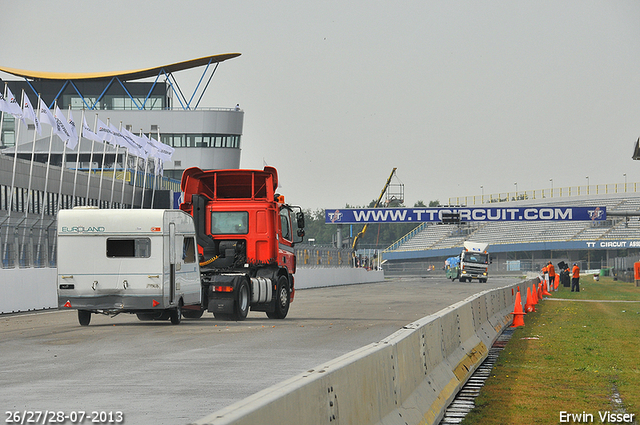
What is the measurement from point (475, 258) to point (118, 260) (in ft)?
189

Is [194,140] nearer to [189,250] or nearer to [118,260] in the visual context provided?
[189,250]

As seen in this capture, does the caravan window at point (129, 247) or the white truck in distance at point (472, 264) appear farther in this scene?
the white truck in distance at point (472, 264)

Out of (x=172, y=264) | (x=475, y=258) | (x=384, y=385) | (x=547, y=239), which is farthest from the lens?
(x=547, y=239)

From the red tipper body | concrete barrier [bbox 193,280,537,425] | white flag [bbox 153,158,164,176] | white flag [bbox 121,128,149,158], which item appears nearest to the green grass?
concrete barrier [bbox 193,280,537,425]

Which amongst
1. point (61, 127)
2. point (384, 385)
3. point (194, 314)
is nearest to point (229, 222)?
point (194, 314)

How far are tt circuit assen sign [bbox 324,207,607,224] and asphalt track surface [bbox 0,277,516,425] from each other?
2343 inches

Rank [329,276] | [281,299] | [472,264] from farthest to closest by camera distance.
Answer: [472,264] → [329,276] → [281,299]

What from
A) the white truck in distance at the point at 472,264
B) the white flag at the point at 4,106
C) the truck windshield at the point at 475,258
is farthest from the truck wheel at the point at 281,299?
the truck windshield at the point at 475,258

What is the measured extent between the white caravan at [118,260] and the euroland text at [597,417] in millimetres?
11428

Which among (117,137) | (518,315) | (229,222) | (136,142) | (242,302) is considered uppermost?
(136,142)

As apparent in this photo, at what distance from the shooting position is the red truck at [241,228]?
21234mm

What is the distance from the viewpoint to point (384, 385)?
677 centimetres

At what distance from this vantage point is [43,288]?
Answer: 25.5 metres

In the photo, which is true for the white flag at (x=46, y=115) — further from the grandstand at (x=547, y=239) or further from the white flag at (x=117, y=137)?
the grandstand at (x=547, y=239)
